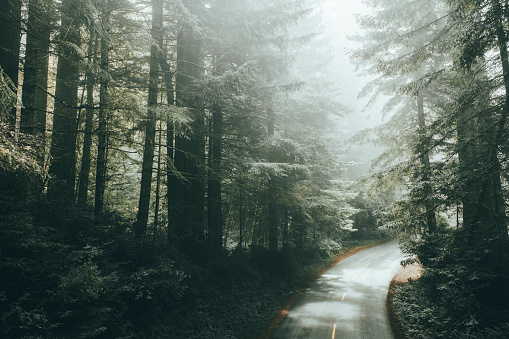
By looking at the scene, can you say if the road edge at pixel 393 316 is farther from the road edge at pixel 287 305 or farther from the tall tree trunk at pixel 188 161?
the tall tree trunk at pixel 188 161

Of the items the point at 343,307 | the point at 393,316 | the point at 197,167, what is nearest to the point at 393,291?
the point at 393,316

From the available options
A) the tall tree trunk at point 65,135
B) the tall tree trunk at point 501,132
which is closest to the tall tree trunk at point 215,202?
the tall tree trunk at point 65,135

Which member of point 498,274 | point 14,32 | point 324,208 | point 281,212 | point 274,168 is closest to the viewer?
point 14,32

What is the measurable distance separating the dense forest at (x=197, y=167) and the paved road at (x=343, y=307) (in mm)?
1006

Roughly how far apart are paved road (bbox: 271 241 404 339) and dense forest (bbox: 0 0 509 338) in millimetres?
1006

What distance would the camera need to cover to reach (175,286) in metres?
7.17

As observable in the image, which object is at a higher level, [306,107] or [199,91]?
[306,107]

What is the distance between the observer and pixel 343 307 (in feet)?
37.4

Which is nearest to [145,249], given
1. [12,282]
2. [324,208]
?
[12,282]

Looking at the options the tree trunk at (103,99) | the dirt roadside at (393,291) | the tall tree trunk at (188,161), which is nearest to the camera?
the tree trunk at (103,99)

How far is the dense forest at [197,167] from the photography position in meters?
5.24

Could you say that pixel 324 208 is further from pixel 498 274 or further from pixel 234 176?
pixel 498 274

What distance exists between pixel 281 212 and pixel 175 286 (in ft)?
35.6

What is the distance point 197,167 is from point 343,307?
8449 mm
